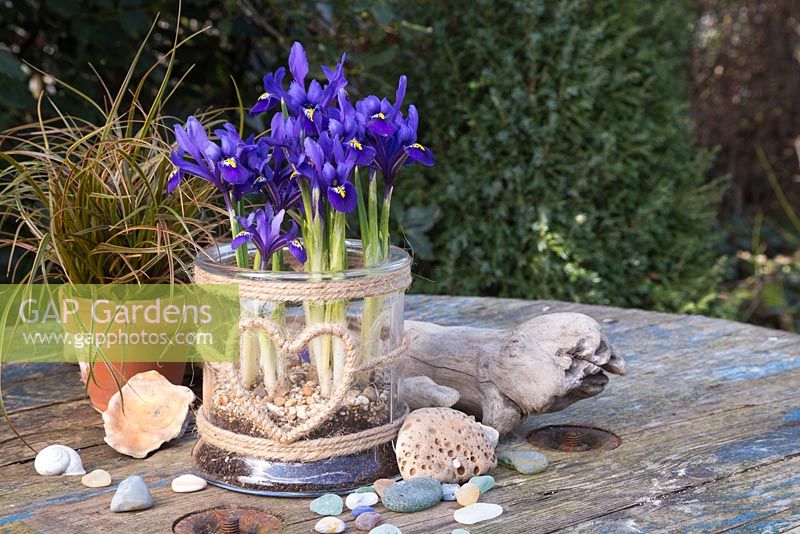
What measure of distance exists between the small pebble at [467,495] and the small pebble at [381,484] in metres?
0.10

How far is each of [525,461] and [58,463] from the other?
71cm

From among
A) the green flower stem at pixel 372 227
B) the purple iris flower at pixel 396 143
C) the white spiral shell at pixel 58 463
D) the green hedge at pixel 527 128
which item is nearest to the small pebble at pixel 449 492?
the green flower stem at pixel 372 227

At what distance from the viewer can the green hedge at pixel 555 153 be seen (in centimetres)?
302

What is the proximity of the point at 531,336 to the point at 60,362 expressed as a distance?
3.49 feet

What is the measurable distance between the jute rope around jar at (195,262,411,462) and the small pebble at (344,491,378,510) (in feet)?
0.20

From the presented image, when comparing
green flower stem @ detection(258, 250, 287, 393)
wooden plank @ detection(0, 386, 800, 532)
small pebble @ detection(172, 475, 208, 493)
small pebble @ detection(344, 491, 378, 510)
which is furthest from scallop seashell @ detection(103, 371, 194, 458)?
small pebble @ detection(344, 491, 378, 510)

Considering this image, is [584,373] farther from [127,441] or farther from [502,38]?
[502,38]

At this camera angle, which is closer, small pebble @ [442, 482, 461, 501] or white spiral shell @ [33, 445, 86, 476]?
small pebble @ [442, 482, 461, 501]

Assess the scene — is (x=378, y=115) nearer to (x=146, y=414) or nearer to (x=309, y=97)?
(x=309, y=97)

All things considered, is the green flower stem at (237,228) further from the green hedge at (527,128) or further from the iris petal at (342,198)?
the green hedge at (527,128)

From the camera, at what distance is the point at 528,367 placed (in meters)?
1.49

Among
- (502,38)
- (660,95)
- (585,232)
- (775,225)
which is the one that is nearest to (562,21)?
(502,38)

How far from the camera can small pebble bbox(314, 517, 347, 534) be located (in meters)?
1.18

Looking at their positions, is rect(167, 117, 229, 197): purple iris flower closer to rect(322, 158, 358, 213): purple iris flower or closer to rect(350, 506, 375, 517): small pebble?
rect(322, 158, 358, 213): purple iris flower
